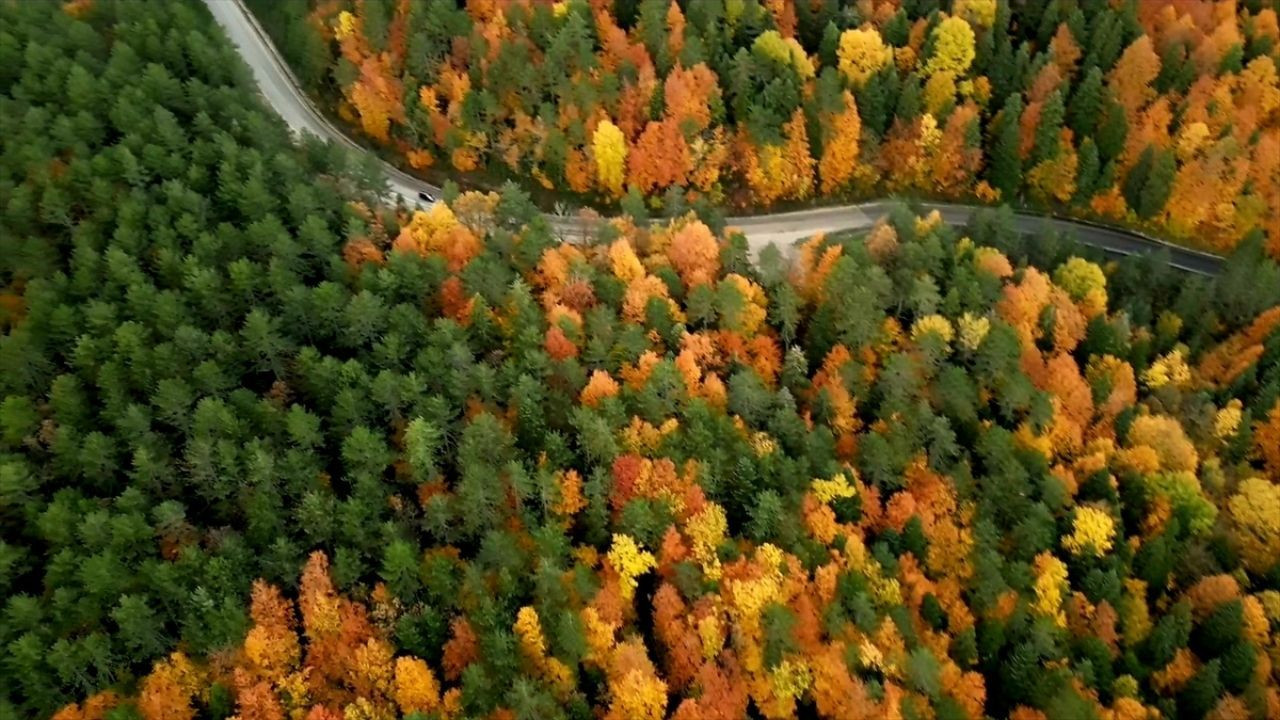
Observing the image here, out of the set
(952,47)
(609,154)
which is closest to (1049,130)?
(952,47)

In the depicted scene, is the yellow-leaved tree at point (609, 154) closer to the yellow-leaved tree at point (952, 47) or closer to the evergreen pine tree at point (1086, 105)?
the yellow-leaved tree at point (952, 47)

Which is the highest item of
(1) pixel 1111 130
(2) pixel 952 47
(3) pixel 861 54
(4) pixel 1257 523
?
(2) pixel 952 47

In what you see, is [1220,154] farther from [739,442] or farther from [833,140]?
[739,442]

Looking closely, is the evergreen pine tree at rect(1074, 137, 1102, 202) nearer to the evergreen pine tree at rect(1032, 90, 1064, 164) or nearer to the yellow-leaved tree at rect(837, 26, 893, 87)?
the evergreen pine tree at rect(1032, 90, 1064, 164)

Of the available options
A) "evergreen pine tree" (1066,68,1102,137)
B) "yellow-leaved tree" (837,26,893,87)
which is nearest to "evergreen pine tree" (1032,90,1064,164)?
"evergreen pine tree" (1066,68,1102,137)

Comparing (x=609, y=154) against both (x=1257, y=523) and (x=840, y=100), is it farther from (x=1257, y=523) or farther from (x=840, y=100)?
A: (x=1257, y=523)

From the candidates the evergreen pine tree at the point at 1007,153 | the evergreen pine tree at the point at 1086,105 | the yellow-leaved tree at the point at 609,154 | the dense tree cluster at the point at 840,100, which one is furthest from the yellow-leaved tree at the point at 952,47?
the yellow-leaved tree at the point at 609,154
